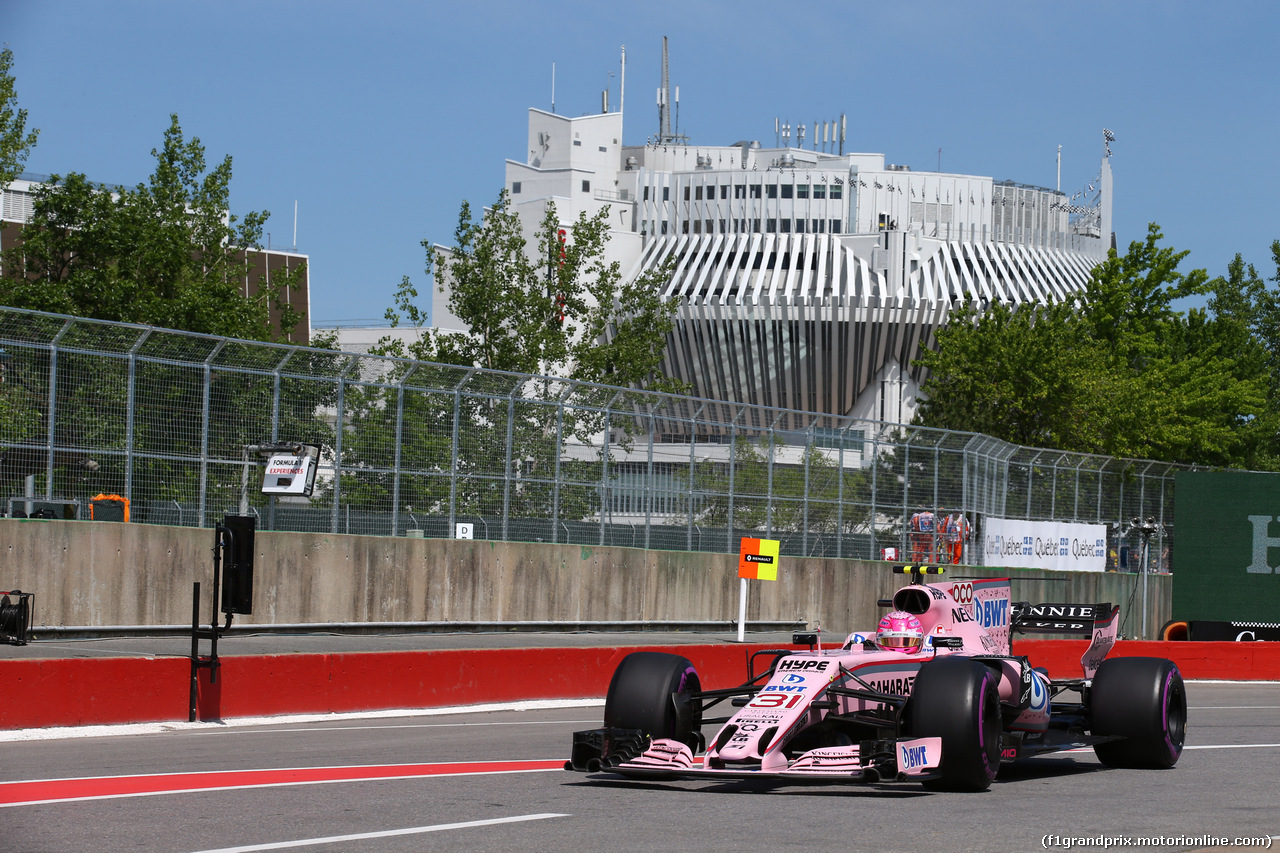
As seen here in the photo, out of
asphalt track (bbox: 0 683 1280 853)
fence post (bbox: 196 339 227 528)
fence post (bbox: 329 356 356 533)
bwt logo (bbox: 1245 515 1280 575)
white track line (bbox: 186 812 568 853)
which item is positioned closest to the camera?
white track line (bbox: 186 812 568 853)

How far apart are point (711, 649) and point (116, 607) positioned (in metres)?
7.24

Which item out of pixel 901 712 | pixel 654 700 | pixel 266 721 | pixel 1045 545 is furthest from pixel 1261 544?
pixel 654 700

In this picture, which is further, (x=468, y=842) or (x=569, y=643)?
(x=569, y=643)

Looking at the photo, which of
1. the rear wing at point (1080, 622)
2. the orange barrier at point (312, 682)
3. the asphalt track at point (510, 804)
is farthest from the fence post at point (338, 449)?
the rear wing at point (1080, 622)

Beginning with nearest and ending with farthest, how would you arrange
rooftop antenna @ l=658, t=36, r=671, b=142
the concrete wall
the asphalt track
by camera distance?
the asphalt track
the concrete wall
rooftop antenna @ l=658, t=36, r=671, b=142

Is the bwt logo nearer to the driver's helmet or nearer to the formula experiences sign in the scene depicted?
the formula experiences sign

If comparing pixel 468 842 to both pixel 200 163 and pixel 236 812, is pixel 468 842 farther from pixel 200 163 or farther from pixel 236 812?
pixel 200 163

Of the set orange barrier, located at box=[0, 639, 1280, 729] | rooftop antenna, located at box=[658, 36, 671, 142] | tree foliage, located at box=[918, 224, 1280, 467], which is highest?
rooftop antenna, located at box=[658, 36, 671, 142]

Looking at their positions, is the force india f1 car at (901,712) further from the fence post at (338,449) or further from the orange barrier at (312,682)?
the fence post at (338,449)

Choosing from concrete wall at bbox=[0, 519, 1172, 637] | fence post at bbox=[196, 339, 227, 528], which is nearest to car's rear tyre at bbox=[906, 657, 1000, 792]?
concrete wall at bbox=[0, 519, 1172, 637]

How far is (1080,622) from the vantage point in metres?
12.3

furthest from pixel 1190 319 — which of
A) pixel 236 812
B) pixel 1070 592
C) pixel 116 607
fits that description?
pixel 236 812

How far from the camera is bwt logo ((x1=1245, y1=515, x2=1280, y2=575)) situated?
102 feet

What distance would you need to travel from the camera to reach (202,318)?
110 ft
